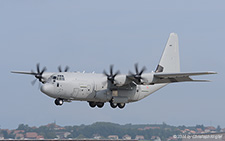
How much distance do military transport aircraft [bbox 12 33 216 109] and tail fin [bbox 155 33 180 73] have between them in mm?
1933

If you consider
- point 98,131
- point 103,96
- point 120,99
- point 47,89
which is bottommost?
point 98,131

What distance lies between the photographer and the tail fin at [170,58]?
47750 millimetres

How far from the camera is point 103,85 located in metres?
42.9

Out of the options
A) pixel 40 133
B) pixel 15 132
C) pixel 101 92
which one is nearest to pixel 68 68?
pixel 101 92

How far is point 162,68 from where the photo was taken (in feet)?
156

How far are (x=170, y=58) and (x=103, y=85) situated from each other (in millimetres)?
8794

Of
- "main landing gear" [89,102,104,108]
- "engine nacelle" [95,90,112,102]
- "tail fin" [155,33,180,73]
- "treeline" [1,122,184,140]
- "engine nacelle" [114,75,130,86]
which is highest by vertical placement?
"tail fin" [155,33,180,73]

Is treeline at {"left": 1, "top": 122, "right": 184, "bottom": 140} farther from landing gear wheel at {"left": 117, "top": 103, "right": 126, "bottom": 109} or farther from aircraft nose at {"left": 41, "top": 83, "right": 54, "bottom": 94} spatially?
aircraft nose at {"left": 41, "top": 83, "right": 54, "bottom": 94}

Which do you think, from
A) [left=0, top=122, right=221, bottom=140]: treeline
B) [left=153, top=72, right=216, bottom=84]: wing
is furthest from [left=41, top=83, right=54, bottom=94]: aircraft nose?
[left=0, top=122, right=221, bottom=140]: treeline

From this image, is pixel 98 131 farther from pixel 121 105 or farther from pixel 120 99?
pixel 120 99

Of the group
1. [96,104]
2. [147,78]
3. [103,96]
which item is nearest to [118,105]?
[96,104]

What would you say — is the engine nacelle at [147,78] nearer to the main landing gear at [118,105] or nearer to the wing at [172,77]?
the wing at [172,77]

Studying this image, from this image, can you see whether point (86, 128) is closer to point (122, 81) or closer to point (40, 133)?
point (40, 133)

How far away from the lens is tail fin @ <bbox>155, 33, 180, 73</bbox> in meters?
47.8
